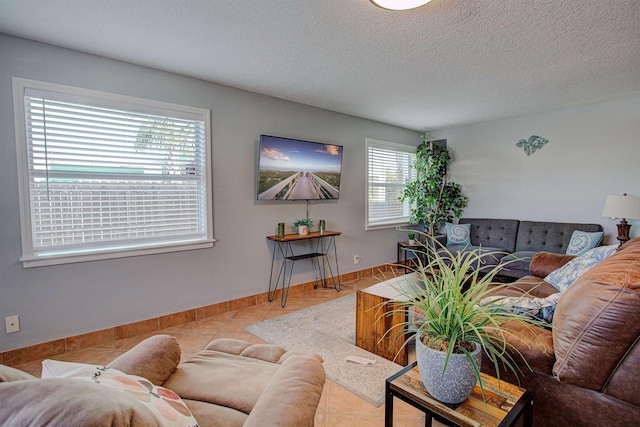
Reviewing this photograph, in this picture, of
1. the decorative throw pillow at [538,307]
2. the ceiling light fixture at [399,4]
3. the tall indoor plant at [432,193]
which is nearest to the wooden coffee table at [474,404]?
the decorative throw pillow at [538,307]

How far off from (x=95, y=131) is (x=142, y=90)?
1.75ft

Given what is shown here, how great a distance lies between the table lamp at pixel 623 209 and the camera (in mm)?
3273

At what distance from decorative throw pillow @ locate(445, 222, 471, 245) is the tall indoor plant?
1.09ft

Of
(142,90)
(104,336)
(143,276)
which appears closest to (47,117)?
(142,90)

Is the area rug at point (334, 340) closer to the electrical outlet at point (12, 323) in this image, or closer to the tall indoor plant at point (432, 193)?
the electrical outlet at point (12, 323)

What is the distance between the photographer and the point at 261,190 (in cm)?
357

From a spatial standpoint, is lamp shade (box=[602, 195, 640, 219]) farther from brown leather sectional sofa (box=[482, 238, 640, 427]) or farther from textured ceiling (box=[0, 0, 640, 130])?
brown leather sectional sofa (box=[482, 238, 640, 427])

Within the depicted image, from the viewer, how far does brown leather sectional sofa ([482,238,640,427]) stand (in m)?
1.25

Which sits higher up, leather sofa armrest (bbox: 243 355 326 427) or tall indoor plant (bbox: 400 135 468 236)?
tall indoor plant (bbox: 400 135 468 236)

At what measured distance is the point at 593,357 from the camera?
51.2 inches

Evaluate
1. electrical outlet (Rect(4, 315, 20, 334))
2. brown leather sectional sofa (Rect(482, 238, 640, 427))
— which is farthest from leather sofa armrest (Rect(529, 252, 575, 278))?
electrical outlet (Rect(4, 315, 20, 334))

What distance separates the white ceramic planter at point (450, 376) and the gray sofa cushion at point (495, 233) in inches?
146

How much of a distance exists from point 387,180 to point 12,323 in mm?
4595

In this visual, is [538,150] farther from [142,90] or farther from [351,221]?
[142,90]
